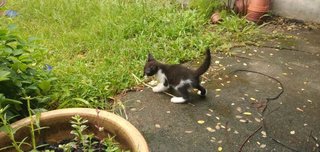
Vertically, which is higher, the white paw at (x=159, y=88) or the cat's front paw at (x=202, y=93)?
the white paw at (x=159, y=88)

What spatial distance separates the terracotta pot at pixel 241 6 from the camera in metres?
5.26

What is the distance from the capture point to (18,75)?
269 centimetres

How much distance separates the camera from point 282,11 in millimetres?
5414

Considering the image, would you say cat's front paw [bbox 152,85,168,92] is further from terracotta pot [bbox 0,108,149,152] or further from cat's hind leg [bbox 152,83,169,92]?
terracotta pot [bbox 0,108,149,152]

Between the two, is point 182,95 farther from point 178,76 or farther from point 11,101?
point 11,101

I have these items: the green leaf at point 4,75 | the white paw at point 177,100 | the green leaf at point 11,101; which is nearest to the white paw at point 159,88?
the white paw at point 177,100

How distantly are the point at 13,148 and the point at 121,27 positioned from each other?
103 inches

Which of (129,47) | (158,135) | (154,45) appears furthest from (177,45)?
(158,135)

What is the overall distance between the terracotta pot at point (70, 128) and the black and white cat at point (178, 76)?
105cm

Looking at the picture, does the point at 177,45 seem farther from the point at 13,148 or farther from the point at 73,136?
the point at 13,148

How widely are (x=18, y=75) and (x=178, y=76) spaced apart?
4.52 ft

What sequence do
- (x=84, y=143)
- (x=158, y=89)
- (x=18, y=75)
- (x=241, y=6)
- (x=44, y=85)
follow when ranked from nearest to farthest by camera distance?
(x=84, y=143), (x=18, y=75), (x=44, y=85), (x=158, y=89), (x=241, y=6)

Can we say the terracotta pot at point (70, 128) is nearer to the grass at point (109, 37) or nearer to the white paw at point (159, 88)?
the grass at point (109, 37)

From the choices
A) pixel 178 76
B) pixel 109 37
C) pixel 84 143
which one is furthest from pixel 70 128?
A: pixel 109 37
